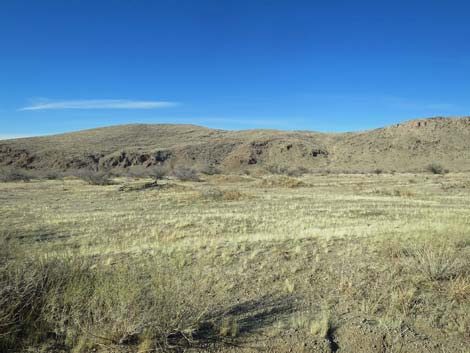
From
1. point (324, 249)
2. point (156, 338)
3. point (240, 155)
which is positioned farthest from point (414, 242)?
point (240, 155)

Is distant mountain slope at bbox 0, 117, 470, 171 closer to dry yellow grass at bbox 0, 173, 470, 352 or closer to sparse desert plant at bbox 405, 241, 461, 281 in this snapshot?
dry yellow grass at bbox 0, 173, 470, 352

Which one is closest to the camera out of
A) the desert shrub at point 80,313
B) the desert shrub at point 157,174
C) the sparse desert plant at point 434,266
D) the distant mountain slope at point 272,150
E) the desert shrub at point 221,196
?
the desert shrub at point 80,313

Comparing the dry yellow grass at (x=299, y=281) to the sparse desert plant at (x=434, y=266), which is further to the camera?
the sparse desert plant at (x=434, y=266)

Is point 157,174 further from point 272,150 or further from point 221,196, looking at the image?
point 272,150

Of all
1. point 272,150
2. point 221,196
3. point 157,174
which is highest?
point 272,150

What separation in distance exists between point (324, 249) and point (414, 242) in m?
2.05

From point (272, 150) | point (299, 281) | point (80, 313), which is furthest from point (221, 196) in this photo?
point (272, 150)

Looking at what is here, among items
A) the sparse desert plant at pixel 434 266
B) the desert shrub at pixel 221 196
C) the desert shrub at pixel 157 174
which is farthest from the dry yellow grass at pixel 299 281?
the desert shrub at pixel 157 174

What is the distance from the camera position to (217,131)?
4604 inches

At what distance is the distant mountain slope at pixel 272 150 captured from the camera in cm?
7488

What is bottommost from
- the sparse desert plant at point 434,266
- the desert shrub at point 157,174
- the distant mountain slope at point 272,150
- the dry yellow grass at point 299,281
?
the dry yellow grass at point 299,281

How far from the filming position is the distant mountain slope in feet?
246

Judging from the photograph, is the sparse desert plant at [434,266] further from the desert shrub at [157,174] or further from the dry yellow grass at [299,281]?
the desert shrub at [157,174]

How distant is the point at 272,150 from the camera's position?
86.9 metres
